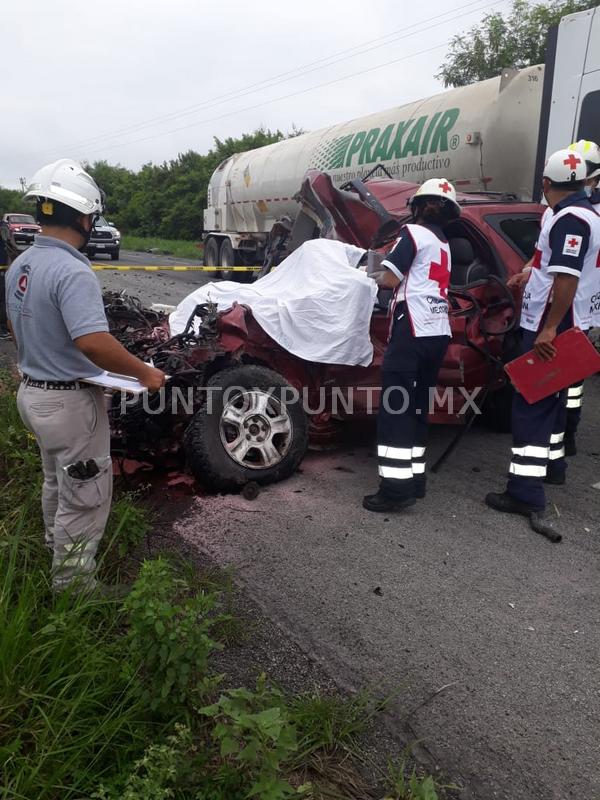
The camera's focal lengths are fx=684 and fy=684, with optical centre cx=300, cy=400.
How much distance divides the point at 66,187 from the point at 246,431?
1838mm

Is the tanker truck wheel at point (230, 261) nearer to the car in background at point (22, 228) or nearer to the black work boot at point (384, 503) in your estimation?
the car in background at point (22, 228)

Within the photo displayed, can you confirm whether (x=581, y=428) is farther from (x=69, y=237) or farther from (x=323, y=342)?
(x=69, y=237)

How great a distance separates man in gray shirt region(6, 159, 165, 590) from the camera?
8.12ft

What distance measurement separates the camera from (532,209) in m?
5.21

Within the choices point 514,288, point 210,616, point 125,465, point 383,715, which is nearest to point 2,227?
point 125,465

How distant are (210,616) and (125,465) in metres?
1.47

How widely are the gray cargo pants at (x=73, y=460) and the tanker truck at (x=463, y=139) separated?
11.8 ft

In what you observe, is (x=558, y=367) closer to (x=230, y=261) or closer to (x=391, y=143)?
(x=391, y=143)

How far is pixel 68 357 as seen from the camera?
2.58 meters

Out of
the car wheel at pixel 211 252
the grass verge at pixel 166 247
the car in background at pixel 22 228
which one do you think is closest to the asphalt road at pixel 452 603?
the car in background at pixel 22 228

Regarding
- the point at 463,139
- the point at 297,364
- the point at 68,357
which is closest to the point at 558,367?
the point at 297,364

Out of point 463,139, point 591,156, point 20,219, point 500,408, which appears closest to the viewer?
point 591,156

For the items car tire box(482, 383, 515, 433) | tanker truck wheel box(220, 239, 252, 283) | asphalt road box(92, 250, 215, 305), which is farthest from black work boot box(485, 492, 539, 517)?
tanker truck wheel box(220, 239, 252, 283)

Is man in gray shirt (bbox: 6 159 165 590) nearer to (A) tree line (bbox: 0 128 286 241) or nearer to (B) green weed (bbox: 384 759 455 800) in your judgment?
(B) green weed (bbox: 384 759 455 800)
